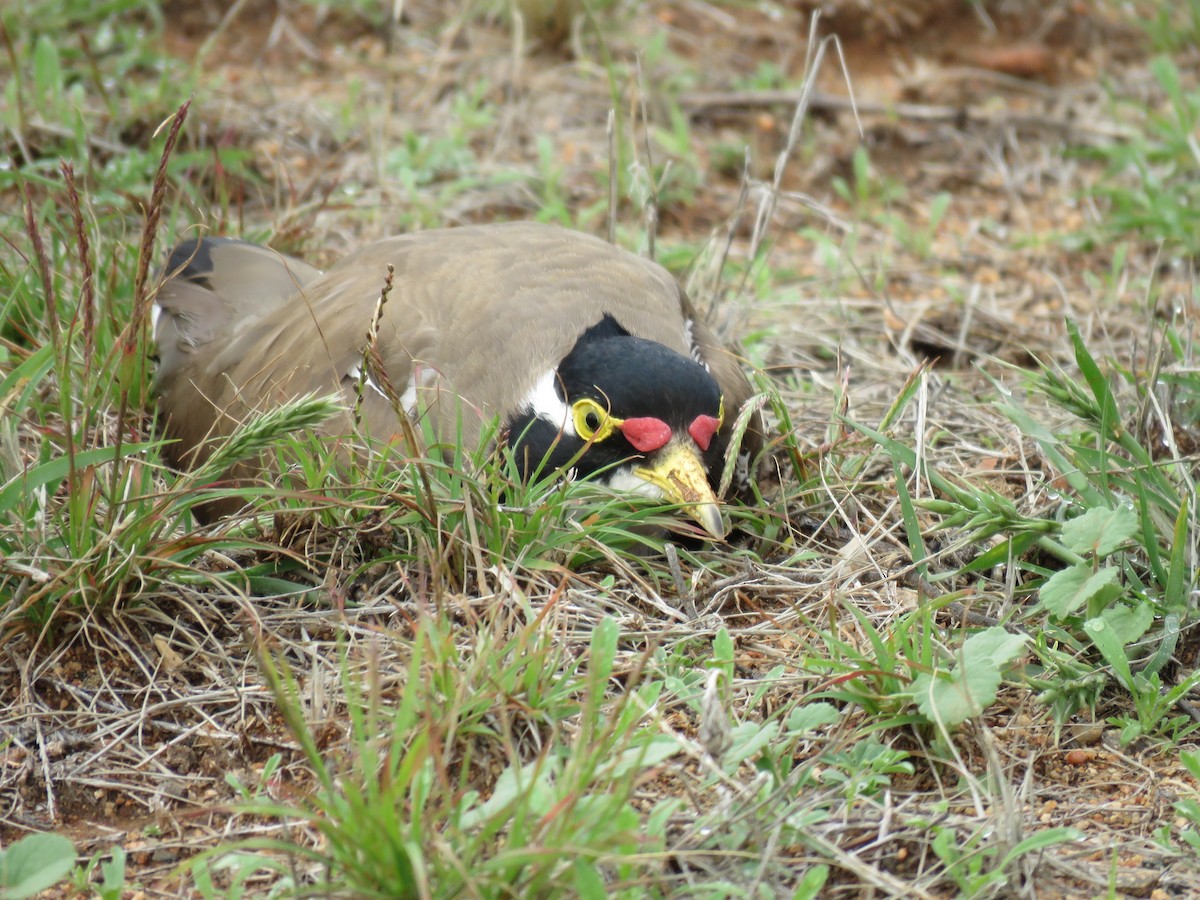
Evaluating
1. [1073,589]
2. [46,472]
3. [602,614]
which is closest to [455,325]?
[602,614]

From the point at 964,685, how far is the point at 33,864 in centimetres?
179

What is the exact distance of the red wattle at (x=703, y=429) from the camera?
366 centimetres

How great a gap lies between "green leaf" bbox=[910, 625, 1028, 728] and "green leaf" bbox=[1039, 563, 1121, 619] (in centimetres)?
25

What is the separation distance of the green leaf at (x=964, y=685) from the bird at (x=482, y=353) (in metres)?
0.78

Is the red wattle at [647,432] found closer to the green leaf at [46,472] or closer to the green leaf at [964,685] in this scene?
the green leaf at [964,685]

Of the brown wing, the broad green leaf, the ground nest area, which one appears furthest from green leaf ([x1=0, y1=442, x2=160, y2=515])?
the broad green leaf

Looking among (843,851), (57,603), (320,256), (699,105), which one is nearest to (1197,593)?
(843,851)

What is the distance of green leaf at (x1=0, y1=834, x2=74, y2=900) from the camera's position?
236cm

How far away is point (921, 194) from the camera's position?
6512mm

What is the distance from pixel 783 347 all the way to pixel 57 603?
2.85m

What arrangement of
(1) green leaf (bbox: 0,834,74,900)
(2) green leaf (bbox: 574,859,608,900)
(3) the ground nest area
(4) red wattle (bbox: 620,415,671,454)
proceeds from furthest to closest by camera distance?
(4) red wattle (bbox: 620,415,671,454)
(3) the ground nest area
(1) green leaf (bbox: 0,834,74,900)
(2) green leaf (bbox: 574,859,608,900)

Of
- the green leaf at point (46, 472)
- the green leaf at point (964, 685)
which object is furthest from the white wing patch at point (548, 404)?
the green leaf at point (964, 685)

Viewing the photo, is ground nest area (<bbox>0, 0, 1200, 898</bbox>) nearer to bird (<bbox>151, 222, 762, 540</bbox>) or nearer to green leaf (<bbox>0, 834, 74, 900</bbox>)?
green leaf (<bbox>0, 834, 74, 900</bbox>)

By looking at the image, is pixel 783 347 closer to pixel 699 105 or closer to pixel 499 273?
pixel 499 273
